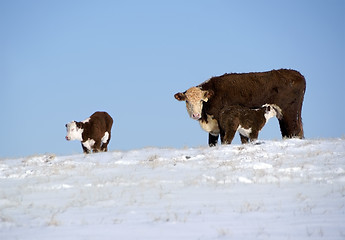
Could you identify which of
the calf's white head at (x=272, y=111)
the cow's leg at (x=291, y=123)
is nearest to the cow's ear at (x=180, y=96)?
the calf's white head at (x=272, y=111)

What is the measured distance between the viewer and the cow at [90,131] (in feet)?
64.5

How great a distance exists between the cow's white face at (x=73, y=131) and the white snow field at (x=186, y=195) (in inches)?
346

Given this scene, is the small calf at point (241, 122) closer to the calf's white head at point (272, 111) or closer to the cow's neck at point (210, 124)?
the calf's white head at point (272, 111)

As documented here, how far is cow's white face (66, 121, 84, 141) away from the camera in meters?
19.5

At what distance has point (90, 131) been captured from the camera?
66.4 ft

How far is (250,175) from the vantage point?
310 inches

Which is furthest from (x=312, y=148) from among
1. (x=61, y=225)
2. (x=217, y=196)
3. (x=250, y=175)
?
(x=61, y=225)

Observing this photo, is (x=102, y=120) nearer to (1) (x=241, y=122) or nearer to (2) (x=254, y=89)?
(2) (x=254, y=89)

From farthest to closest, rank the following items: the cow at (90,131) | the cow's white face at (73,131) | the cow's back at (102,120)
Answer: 1. the cow's back at (102,120)
2. the cow at (90,131)
3. the cow's white face at (73,131)

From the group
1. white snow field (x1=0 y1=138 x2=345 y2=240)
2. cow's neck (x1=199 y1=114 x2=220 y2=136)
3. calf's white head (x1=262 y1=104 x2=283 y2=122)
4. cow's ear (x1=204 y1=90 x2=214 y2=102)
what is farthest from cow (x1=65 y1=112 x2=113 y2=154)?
white snow field (x1=0 y1=138 x2=345 y2=240)

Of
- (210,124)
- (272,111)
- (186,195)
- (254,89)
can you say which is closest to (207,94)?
(210,124)

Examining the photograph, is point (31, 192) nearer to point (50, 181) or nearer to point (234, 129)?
point (50, 181)

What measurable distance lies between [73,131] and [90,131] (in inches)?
34.7

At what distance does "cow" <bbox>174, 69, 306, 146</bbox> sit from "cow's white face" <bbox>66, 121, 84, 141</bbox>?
6.74m
